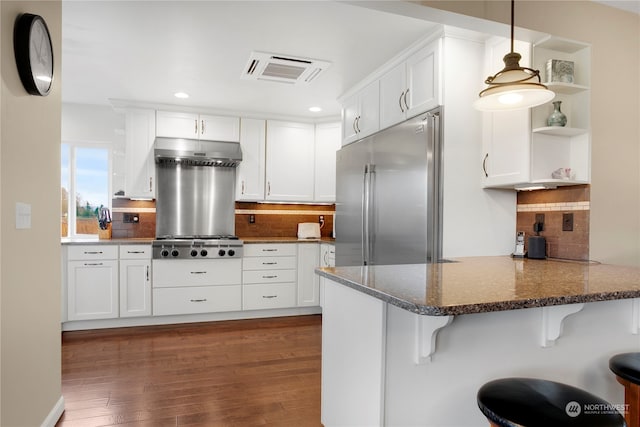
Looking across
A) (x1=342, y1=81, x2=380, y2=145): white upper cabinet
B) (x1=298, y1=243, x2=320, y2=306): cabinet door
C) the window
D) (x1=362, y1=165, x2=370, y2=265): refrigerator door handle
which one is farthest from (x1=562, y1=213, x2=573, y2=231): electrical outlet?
the window

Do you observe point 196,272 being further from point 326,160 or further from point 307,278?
point 326,160

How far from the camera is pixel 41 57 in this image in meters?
1.88

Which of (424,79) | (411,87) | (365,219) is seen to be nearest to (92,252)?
(365,219)

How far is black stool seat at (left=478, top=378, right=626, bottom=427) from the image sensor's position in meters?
1.13

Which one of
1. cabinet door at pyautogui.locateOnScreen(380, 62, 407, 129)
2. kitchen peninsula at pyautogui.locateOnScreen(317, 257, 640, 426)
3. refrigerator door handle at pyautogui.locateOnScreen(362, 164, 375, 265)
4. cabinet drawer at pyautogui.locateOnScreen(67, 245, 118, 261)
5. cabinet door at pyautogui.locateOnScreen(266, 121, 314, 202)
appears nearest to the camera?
kitchen peninsula at pyautogui.locateOnScreen(317, 257, 640, 426)

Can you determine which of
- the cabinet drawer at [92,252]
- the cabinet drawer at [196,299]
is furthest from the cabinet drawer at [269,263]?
the cabinet drawer at [92,252]

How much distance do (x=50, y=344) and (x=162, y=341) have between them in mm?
1681

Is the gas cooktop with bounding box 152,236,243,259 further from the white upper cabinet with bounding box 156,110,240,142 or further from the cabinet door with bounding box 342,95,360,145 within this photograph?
the cabinet door with bounding box 342,95,360,145

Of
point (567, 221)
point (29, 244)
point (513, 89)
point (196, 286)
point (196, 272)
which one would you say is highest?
point (513, 89)

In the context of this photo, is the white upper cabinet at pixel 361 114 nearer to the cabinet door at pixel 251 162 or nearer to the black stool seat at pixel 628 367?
the cabinet door at pixel 251 162

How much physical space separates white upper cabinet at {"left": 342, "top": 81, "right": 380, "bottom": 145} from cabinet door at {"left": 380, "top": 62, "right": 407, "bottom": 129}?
9 centimetres

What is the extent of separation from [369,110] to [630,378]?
8.73 feet

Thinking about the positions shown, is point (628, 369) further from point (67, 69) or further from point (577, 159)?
point (67, 69)

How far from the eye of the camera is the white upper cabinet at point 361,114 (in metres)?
3.46
